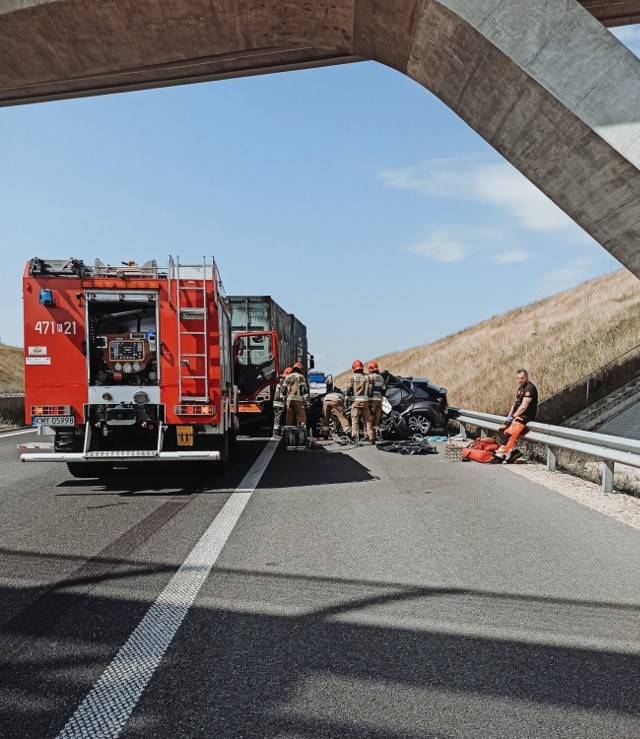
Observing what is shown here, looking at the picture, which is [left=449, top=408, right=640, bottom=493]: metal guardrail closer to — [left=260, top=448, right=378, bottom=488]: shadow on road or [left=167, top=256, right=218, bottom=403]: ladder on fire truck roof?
[left=260, top=448, right=378, bottom=488]: shadow on road

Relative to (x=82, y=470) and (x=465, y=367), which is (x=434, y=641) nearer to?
(x=82, y=470)

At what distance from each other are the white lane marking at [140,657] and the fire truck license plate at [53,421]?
13.1ft

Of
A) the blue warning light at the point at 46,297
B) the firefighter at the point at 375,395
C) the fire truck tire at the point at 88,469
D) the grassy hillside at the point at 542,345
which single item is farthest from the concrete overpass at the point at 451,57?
the grassy hillside at the point at 542,345

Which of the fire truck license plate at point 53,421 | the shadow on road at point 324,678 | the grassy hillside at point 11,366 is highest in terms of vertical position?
the grassy hillside at point 11,366

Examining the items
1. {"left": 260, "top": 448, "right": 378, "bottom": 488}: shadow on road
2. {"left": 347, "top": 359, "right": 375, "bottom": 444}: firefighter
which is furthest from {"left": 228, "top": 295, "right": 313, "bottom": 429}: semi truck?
{"left": 260, "top": 448, "right": 378, "bottom": 488}: shadow on road

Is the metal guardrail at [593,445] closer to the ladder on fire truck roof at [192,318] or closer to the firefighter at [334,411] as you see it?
the ladder on fire truck roof at [192,318]

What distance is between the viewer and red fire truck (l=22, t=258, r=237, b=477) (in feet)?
30.1

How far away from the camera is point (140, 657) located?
3.45 m

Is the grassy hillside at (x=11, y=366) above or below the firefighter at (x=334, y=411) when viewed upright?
above

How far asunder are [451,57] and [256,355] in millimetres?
8588

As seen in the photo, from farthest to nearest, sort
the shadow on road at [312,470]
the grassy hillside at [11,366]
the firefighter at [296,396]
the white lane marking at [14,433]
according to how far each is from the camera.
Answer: the grassy hillside at [11,366]
the white lane marking at [14,433]
the firefighter at [296,396]
the shadow on road at [312,470]

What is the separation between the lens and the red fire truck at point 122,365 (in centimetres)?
918

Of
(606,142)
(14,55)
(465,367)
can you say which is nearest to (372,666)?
(606,142)

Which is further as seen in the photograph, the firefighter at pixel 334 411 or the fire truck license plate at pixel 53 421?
the firefighter at pixel 334 411
